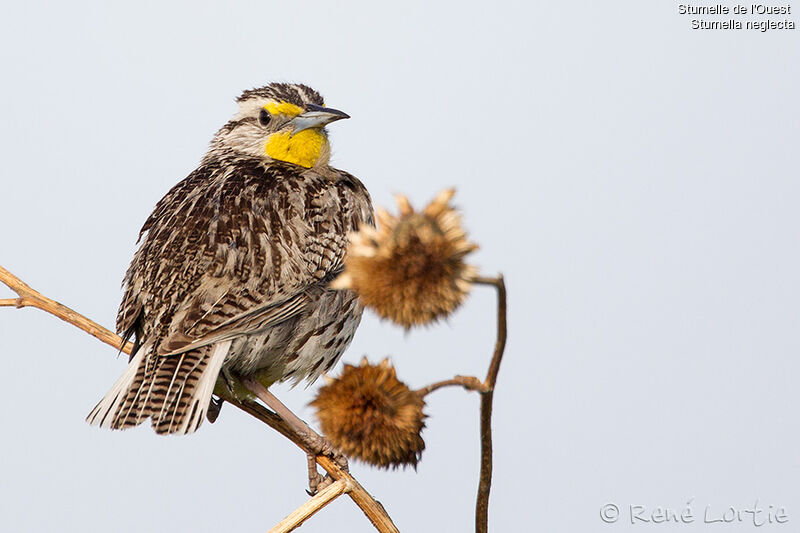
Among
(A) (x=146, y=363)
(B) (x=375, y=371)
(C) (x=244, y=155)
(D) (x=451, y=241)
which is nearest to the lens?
(D) (x=451, y=241)

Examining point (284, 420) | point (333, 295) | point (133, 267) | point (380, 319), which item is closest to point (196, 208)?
point (133, 267)

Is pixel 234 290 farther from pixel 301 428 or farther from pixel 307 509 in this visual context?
pixel 307 509

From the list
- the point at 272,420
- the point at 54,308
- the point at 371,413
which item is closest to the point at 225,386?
the point at 272,420

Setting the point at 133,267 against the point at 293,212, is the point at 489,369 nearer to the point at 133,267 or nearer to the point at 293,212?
the point at 293,212

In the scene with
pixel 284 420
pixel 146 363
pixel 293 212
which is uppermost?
pixel 293 212

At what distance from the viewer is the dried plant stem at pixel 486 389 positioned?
1.21 m

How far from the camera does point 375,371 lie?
1576 mm

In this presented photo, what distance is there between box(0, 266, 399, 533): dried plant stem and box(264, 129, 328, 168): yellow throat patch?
733 mm

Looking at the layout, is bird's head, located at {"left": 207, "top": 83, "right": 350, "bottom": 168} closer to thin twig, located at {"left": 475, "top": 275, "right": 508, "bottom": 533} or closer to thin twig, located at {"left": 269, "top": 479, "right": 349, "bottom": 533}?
thin twig, located at {"left": 269, "top": 479, "right": 349, "bottom": 533}

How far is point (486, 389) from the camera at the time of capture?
4.20ft

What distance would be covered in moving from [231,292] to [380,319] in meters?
1.15

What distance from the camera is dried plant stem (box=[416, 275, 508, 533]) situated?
1207mm

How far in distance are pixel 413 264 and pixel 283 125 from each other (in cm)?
182

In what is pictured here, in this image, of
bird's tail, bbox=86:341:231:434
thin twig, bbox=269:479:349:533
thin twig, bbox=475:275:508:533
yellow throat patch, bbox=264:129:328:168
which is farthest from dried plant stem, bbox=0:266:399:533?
yellow throat patch, bbox=264:129:328:168
